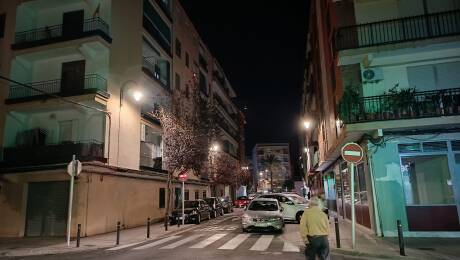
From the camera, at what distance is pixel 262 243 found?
13273 mm

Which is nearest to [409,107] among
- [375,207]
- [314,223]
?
[375,207]

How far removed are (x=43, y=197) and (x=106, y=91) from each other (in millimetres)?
6797

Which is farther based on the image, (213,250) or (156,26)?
(156,26)

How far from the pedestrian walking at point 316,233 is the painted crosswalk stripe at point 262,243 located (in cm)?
510

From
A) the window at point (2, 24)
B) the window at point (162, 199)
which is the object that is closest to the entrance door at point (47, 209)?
the window at point (162, 199)

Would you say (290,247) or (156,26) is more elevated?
(156,26)

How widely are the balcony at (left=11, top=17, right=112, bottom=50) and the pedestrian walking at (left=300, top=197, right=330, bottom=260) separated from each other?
1751 cm

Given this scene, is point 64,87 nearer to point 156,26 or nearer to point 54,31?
point 54,31

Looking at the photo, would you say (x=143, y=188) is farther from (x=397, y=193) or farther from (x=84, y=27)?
(x=397, y=193)

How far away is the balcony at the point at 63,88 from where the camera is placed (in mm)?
20253

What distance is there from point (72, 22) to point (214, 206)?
55.3ft

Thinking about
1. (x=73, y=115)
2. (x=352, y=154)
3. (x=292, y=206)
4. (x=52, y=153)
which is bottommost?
(x=292, y=206)

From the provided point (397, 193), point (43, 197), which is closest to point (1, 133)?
point (43, 197)

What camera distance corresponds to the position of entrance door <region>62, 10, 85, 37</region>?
73.3 feet
